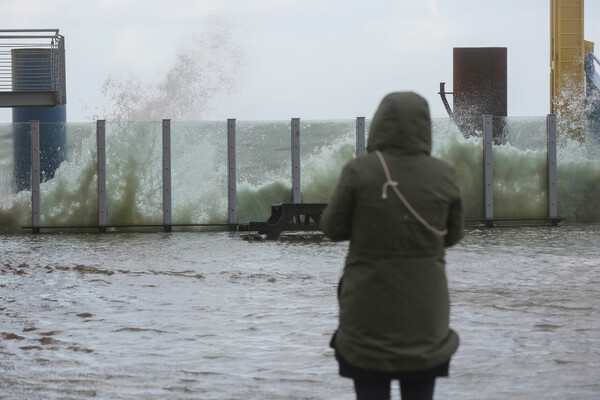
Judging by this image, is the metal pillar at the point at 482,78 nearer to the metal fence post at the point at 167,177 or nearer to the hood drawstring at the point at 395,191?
the metal fence post at the point at 167,177

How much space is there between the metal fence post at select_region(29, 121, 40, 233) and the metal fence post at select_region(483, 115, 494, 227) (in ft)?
33.6

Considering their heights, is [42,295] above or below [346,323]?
below

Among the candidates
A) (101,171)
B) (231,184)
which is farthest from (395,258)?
(101,171)

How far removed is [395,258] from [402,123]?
18.5 inches

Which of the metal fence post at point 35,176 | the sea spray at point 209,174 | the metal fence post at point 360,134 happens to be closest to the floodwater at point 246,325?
the sea spray at point 209,174

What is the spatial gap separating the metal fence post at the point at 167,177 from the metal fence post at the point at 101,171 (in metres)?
1.37

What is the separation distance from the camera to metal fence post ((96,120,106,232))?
2375 cm

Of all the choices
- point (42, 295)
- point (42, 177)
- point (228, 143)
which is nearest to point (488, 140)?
point (228, 143)

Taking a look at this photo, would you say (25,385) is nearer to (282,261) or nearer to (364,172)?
(364,172)

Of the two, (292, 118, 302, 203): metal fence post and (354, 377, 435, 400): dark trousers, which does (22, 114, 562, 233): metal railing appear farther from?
(354, 377, 435, 400): dark trousers

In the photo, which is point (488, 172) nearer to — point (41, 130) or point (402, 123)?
point (41, 130)

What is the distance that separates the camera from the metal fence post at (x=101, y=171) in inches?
935

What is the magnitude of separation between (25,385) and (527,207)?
62.8ft

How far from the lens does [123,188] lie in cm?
2380
